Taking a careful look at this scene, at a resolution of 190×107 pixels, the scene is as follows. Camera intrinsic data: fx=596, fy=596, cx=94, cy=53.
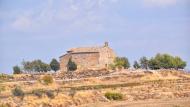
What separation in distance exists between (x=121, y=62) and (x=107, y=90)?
137 feet

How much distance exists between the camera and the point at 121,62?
387 ft

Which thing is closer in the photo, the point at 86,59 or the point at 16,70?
the point at 16,70

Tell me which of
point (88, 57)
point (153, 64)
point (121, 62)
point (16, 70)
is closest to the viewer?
point (16, 70)

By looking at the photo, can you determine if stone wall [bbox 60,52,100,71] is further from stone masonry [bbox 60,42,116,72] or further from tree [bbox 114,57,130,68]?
tree [bbox 114,57,130,68]

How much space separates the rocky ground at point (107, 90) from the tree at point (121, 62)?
1648 cm

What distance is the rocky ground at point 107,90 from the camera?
60.5 metres

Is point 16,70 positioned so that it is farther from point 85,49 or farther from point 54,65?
point 85,49

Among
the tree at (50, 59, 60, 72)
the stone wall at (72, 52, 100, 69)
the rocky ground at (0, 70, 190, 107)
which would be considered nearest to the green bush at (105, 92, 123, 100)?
the rocky ground at (0, 70, 190, 107)

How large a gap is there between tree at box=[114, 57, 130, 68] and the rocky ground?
16.5 metres

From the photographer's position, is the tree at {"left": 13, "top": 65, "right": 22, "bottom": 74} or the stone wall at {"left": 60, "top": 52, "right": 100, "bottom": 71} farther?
the stone wall at {"left": 60, "top": 52, "right": 100, "bottom": 71}

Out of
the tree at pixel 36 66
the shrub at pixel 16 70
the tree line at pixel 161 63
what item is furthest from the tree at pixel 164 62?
the shrub at pixel 16 70

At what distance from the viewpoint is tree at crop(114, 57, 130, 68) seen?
115275 millimetres

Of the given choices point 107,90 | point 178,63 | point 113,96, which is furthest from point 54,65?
point 113,96

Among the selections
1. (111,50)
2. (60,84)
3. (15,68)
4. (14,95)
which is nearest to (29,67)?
(15,68)
